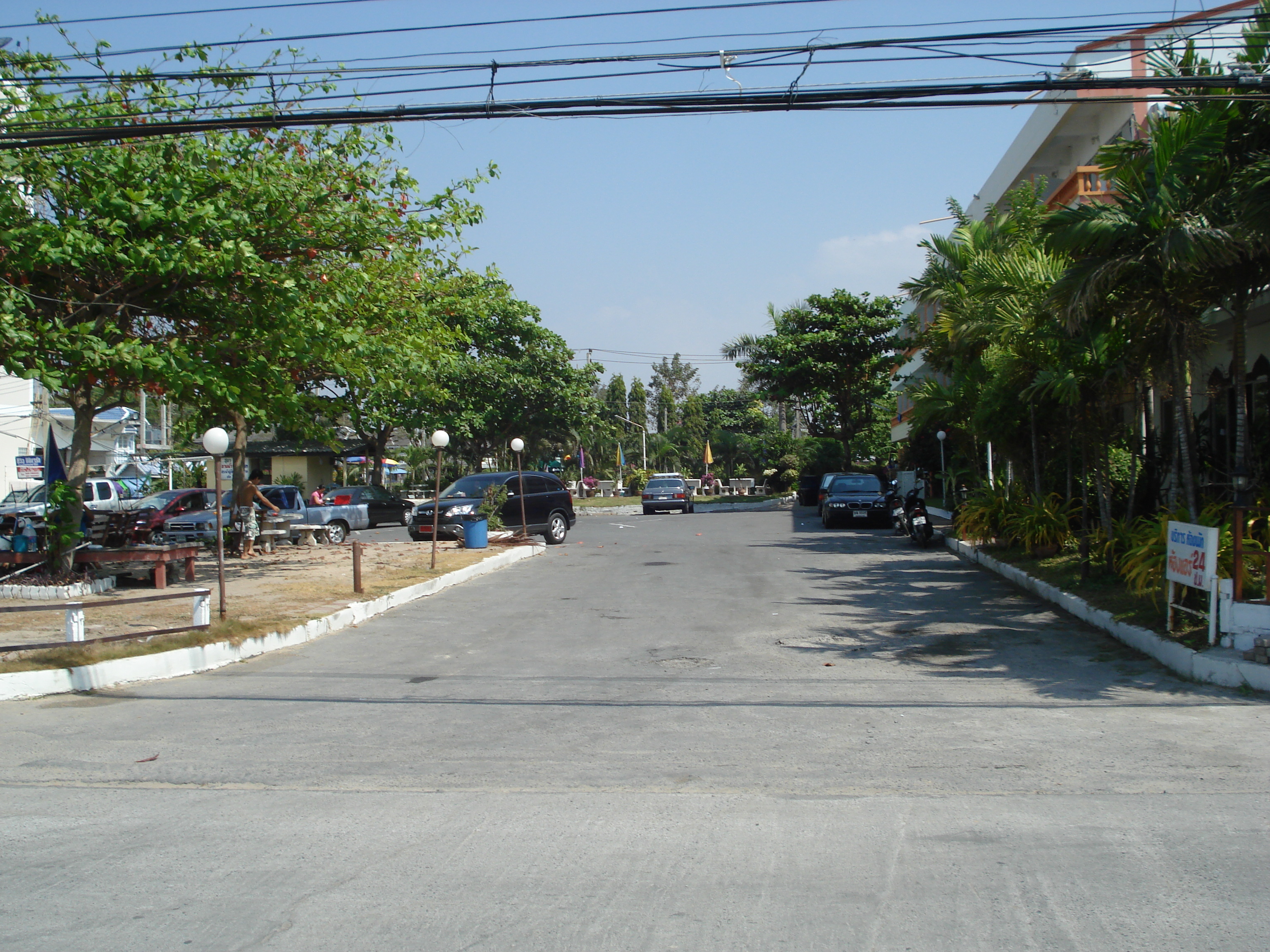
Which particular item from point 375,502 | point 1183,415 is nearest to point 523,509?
point 375,502

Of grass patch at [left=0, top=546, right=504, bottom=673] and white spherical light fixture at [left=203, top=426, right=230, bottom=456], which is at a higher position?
white spherical light fixture at [left=203, top=426, right=230, bottom=456]

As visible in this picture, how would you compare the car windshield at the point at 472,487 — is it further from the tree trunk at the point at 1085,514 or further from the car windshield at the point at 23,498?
the tree trunk at the point at 1085,514

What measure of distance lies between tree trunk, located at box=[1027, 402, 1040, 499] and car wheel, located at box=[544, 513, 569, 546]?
11.7 m

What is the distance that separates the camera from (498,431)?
4584 centimetres

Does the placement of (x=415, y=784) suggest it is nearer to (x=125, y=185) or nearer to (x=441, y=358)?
(x=125, y=185)

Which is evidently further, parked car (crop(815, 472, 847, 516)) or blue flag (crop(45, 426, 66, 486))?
parked car (crop(815, 472, 847, 516))

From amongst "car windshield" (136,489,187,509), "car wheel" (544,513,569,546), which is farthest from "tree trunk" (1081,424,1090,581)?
"car windshield" (136,489,187,509)

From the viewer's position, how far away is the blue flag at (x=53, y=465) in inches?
620

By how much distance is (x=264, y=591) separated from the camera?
14805 millimetres

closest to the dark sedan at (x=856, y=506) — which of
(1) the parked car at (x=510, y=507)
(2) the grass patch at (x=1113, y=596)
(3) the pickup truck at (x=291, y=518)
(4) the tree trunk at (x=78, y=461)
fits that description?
(1) the parked car at (x=510, y=507)

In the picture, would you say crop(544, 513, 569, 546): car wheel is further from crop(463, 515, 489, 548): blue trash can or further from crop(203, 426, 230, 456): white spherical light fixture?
crop(203, 426, 230, 456): white spherical light fixture

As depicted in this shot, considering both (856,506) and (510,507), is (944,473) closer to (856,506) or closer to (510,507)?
(856,506)

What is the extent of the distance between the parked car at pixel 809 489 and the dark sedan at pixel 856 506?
11.6 metres

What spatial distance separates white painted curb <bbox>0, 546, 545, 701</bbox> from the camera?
28.5ft
